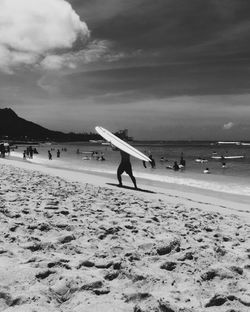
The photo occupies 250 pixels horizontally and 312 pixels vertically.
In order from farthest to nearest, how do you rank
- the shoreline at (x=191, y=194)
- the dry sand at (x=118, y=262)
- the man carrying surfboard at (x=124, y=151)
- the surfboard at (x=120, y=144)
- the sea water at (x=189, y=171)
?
1. the sea water at (x=189, y=171)
2. the man carrying surfboard at (x=124, y=151)
3. the surfboard at (x=120, y=144)
4. the shoreline at (x=191, y=194)
5. the dry sand at (x=118, y=262)

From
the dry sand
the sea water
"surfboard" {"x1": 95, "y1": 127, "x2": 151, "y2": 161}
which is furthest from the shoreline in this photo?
the dry sand

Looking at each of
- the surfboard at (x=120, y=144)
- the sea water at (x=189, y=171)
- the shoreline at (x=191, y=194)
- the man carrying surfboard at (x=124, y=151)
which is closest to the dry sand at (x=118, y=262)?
the shoreline at (x=191, y=194)

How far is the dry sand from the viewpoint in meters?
3.41

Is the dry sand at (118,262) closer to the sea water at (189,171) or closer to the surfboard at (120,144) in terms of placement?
the surfboard at (120,144)

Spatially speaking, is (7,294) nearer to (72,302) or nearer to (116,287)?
(72,302)

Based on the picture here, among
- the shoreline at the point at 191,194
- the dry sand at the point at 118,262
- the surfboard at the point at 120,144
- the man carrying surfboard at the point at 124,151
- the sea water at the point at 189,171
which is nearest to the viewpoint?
the dry sand at the point at 118,262

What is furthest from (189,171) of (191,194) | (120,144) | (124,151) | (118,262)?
(118,262)

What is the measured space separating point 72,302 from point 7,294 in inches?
24.3

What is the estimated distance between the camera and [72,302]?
337 centimetres

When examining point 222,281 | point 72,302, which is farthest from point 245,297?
point 72,302

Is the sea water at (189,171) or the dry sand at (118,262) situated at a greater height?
the dry sand at (118,262)

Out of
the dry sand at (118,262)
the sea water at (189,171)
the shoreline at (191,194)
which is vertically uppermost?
the dry sand at (118,262)

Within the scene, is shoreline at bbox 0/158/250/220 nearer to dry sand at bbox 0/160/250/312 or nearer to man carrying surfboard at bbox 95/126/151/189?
man carrying surfboard at bbox 95/126/151/189

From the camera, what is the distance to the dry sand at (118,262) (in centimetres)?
341
